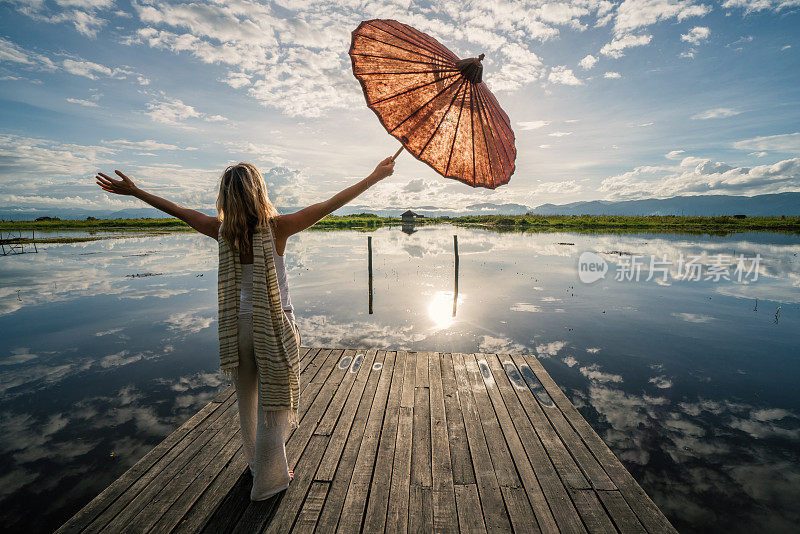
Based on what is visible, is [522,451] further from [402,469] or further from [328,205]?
[328,205]

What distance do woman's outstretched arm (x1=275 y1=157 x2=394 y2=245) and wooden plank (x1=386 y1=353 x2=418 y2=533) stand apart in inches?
101

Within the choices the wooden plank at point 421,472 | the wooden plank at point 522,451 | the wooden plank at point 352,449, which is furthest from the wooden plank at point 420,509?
the wooden plank at point 522,451

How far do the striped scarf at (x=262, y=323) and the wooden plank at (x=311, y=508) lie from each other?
96cm

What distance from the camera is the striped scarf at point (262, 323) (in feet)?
9.00

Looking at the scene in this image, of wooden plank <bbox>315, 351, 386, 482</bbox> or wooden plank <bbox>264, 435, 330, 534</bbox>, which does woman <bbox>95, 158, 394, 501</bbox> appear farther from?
wooden plank <bbox>315, 351, 386, 482</bbox>

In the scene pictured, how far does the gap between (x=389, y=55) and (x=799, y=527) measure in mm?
7070

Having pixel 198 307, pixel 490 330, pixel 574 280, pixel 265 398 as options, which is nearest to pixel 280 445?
pixel 265 398

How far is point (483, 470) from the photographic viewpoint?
3529 mm

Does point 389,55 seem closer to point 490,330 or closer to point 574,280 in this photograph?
point 490,330

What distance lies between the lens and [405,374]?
19.5ft

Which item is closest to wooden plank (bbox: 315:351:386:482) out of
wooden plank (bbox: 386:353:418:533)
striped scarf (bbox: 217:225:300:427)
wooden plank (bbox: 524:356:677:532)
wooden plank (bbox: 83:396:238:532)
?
wooden plank (bbox: 386:353:418:533)

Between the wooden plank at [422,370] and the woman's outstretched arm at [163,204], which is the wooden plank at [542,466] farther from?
the woman's outstretched arm at [163,204]

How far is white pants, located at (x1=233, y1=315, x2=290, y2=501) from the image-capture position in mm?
2895

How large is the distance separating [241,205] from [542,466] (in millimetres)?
3891
